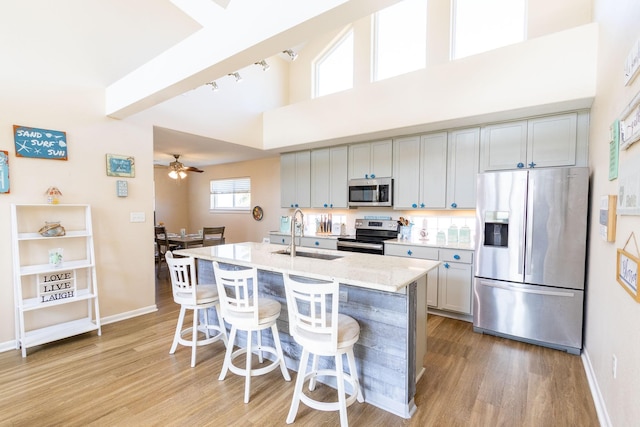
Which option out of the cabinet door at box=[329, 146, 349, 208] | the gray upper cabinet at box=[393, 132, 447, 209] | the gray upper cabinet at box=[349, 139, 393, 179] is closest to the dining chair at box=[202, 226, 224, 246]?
the cabinet door at box=[329, 146, 349, 208]

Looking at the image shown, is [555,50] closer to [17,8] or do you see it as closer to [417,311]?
[417,311]

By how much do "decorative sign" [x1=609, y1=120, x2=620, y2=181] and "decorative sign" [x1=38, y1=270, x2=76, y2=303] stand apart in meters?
4.84

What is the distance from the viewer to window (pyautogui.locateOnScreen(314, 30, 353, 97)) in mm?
4859

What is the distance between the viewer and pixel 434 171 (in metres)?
3.88

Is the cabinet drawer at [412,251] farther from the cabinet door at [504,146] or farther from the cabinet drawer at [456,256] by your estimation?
the cabinet door at [504,146]

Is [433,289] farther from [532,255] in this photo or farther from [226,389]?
[226,389]

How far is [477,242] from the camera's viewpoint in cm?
323

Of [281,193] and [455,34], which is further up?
[455,34]

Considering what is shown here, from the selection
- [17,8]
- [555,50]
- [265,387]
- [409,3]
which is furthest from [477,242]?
[17,8]

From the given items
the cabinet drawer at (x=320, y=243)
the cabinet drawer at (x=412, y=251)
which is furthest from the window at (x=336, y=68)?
the cabinet drawer at (x=412, y=251)

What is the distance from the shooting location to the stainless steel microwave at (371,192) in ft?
13.9

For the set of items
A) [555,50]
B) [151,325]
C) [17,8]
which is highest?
[17,8]

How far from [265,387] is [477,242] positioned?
2559 mm

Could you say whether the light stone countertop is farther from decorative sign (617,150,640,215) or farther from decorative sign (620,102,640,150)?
decorative sign (620,102,640,150)
